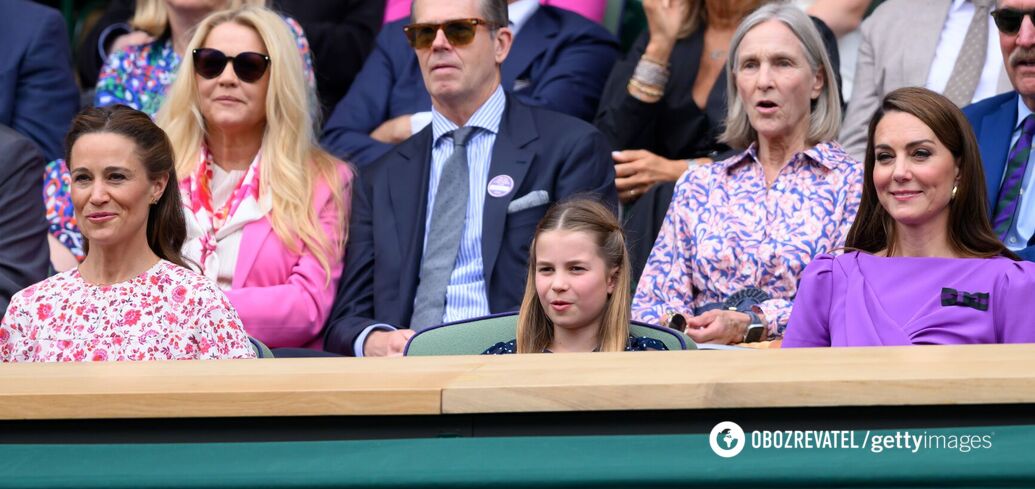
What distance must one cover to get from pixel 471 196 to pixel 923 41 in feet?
5.44

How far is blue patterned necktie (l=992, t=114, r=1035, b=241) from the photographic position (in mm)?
3971

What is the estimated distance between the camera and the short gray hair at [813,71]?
4.48 m

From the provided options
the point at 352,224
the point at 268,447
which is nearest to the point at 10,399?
the point at 268,447

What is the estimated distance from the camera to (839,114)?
14.8ft

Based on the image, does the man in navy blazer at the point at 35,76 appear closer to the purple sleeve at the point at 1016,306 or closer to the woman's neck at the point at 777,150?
the woman's neck at the point at 777,150

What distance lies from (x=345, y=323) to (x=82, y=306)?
98 cm

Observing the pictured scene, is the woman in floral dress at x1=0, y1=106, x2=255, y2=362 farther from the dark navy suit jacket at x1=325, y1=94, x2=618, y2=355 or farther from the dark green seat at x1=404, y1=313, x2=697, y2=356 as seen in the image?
the dark navy suit jacket at x1=325, y1=94, x2=618, y2=355

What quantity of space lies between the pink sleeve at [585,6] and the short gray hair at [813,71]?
115 cm

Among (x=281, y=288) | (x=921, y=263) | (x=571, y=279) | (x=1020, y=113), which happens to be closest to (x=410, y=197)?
(x=281, y=288)

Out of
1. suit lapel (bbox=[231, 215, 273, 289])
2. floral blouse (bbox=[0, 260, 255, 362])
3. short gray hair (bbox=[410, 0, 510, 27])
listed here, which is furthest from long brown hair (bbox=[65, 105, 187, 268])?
short gray hair (bbox=[410, 0, 510, 27])

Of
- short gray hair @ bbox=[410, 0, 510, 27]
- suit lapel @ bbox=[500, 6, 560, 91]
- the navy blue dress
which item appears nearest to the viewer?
the navy blue dress

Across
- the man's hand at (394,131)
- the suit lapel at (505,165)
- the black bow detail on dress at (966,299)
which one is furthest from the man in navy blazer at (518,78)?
the black bow detail on dress at (966,299)

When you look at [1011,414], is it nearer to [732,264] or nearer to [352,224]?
[732,264]

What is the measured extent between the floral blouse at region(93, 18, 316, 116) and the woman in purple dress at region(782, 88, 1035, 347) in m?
2.48
